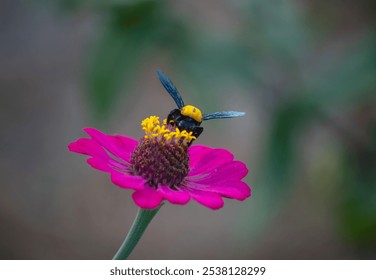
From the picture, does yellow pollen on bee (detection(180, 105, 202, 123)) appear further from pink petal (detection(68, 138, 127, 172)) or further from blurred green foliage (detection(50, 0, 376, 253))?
blurred green foliage (detection(50, 0, 376, 253))

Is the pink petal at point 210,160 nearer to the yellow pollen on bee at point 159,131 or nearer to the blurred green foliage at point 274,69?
the yellow pollen on bee at point 159,131

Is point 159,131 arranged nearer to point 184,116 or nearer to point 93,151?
point 184,116

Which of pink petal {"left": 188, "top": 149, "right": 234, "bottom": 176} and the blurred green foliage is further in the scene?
the blurred green foliage

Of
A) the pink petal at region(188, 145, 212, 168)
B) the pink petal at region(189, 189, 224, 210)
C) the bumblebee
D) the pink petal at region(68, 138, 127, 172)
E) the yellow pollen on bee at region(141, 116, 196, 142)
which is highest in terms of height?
the bumblebee

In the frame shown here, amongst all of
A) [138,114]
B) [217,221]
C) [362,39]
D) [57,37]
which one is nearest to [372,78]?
[362,39]

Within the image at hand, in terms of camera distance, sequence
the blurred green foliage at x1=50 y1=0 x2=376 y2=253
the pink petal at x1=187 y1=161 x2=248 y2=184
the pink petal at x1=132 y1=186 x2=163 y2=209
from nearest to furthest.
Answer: the pink petal at x1=132 y1=186 x2=163 y2=209, the pink petal at x1=187 y1=161 x2=248 y2=184, the blurred green foliage at x1=50 y1=0 x2=376 y2=253

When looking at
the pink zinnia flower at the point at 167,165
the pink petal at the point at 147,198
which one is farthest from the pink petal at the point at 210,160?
the pink petal at the point at 147,198

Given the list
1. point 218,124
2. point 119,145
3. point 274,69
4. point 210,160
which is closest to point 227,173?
point 210,160

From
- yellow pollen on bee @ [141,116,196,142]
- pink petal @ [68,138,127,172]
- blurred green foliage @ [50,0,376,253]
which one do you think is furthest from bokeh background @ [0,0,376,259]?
pink petal @ [68,138,127,172]

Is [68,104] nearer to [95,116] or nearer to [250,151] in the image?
[250,151]
